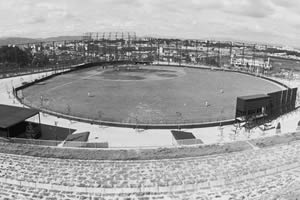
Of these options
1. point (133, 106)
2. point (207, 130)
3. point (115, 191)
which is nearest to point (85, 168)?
point (115, 191)

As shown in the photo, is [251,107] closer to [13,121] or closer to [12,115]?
[13,121]

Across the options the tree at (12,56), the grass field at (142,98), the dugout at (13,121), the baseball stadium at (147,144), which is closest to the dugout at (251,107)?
the baseball stadium at (147,144)

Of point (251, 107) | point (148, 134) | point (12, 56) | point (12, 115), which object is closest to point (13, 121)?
point (12, 115)

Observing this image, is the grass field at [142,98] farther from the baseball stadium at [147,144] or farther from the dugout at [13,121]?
the dugout at [13,121]

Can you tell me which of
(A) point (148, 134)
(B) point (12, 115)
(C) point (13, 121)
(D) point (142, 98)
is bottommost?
(A) point (148, 134)

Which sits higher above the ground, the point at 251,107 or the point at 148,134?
the point at 251,107

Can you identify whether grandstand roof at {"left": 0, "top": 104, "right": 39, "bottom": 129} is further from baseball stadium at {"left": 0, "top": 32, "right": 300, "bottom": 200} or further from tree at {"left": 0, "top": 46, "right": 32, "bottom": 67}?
tree at {"left": 0, "top": 46, "right": 32, "bottom": 67}

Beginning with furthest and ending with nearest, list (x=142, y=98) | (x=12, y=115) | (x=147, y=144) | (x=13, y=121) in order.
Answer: (x=142, y=98), (x=12, y=115), (x=147, y=144), (x=13, y=121)

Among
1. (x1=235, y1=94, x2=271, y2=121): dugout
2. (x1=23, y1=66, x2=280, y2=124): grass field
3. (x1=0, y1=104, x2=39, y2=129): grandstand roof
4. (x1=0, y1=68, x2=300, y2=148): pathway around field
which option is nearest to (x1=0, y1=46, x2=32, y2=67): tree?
(x1=23, y1=66, x2=280, y2=124): grass field
